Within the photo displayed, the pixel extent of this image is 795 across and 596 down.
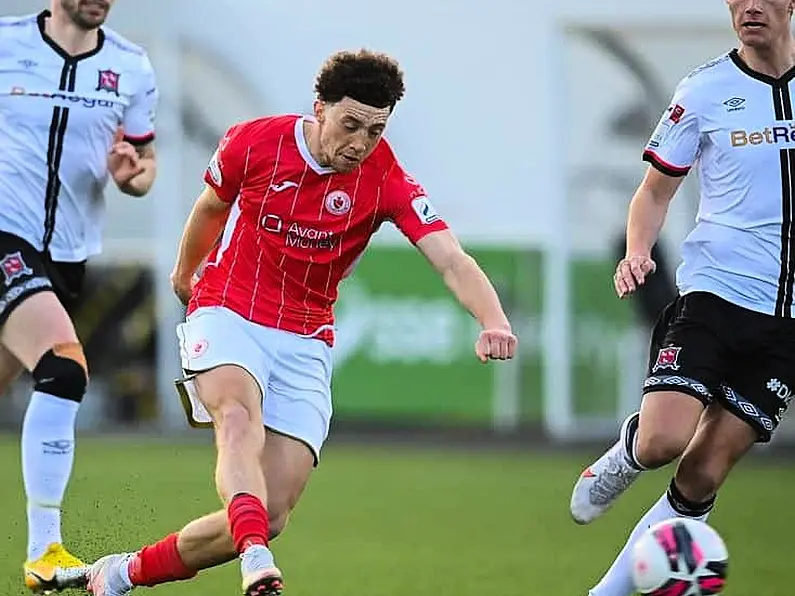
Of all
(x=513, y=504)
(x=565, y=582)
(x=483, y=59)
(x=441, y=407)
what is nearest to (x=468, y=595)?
(x=565, y=582)

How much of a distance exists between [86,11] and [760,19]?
9.90 feet

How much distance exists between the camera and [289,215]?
22.8 ft

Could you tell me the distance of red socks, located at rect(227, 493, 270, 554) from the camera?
6188mm

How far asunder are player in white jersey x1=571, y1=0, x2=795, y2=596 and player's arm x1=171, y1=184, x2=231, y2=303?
59.9 inches

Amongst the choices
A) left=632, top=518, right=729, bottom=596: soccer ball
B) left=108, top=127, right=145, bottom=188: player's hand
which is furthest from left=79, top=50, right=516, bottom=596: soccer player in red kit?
left=108, top=127, right=145, bottom=188: player's hand

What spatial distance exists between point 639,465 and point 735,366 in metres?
0.53

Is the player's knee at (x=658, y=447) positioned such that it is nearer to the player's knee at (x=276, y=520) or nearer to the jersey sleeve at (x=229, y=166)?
the player's knee at (x=276, y=520)

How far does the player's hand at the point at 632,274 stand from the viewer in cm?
702

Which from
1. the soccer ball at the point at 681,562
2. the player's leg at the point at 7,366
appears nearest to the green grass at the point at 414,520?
the player's leg at the point at 7,366

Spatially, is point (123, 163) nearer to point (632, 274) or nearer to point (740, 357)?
point (632, 274)

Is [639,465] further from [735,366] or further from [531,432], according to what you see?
[531,432]

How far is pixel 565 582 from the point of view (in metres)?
8.85

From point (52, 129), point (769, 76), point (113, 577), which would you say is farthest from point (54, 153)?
point (769, 76)

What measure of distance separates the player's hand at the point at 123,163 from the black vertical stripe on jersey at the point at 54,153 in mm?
248
